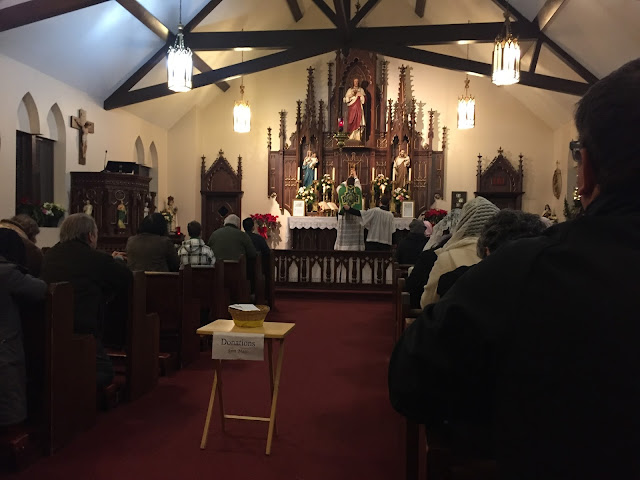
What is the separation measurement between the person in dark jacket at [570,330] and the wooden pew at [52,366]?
8.58 ft

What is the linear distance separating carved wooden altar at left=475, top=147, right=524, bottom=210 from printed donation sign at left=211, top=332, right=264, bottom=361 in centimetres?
1219

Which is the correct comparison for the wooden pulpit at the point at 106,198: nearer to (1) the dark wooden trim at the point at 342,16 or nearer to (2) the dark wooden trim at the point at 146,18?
(2) the dark wooden trim at the point at 146,18

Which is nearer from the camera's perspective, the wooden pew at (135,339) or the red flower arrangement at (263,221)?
the wooden pew at (135,339)

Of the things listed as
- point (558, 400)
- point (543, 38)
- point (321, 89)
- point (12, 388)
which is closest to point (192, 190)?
point (321, 89)

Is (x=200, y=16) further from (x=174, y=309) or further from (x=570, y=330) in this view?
(x=570, y=330)

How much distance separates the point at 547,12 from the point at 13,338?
31.5 ft

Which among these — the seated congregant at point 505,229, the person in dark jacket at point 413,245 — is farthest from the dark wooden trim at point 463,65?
the seated congregant at point 505,229

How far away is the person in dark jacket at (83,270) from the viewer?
3.63 metres

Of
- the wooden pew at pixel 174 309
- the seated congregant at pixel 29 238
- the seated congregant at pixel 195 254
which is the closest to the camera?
the seated congregant at pixel 29 238

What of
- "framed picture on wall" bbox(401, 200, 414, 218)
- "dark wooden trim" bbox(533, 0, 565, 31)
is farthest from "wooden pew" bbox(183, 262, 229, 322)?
"framed picture on wall" bbox(401, 200, 414, 218)

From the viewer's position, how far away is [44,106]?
9688 millimetres

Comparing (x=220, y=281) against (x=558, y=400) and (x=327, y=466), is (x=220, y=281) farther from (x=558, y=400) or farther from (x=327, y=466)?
(x=558, y=400)

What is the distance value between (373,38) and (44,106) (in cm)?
631

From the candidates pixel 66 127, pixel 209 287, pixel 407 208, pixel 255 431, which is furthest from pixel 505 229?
pixel 407 208
